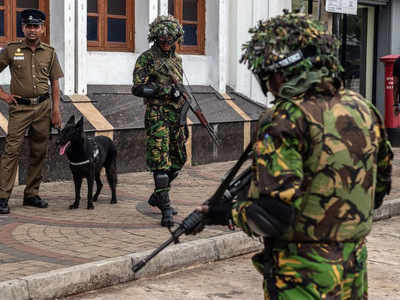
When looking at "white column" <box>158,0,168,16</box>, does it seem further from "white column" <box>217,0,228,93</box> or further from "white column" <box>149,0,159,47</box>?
"white column" <box>217,0,228,93</box>

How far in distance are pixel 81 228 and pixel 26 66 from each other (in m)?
1.95

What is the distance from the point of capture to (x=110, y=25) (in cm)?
1223

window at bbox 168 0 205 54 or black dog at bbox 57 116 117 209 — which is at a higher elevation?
window at bbox 168 0 205 54

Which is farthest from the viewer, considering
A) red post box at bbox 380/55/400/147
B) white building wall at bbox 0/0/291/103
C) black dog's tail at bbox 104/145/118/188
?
red post box at bbox 380/55/400/147

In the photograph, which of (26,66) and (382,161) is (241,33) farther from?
(382,161)

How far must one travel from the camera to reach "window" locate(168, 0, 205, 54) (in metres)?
13.4

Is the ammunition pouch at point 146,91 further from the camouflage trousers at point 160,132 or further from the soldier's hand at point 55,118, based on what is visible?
the soldier's hand at point 55,118

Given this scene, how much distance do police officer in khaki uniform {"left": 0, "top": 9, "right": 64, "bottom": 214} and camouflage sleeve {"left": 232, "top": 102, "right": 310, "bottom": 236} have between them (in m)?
5.62

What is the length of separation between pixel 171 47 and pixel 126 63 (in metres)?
5.12

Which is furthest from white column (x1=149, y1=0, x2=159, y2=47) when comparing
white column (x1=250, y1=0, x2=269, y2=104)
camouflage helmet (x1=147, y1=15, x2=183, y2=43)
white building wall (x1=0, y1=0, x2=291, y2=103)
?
camouflage helmet (x1=147, y1=15, x2=183, y2=43)

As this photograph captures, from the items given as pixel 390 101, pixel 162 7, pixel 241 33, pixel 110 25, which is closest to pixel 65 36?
pixel 110 25

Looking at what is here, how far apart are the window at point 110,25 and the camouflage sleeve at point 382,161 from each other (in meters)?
9.30

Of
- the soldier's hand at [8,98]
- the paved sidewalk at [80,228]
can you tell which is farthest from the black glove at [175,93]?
the soldier's hand at [8,98]

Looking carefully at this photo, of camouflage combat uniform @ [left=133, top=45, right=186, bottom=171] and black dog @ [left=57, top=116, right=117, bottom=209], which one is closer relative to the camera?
camouflage combat uniform @ [left=133, top=45, right=186, bottom=171]
